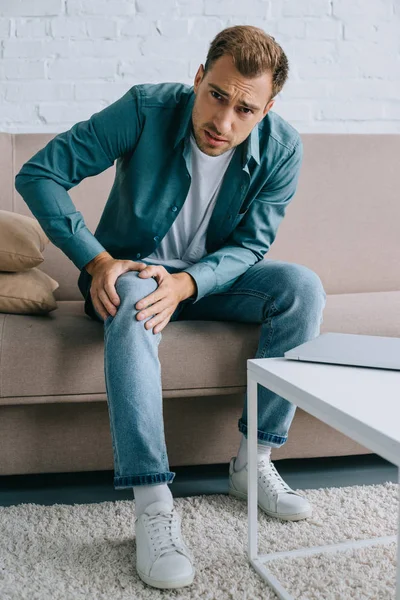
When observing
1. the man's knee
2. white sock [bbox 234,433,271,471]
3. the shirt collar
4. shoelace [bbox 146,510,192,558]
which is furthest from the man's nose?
Result: shoelace [bbox 146,510,192,558]

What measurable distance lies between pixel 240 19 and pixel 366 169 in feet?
2.60

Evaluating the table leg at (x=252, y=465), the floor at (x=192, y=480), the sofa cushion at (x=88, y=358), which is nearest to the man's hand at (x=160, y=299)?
the sofa cushion at (x=88, y=358)

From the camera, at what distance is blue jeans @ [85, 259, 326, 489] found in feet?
3.83

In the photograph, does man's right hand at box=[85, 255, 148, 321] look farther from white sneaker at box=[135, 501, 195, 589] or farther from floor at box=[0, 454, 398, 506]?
floor at box=[0, 454, 398, 506]

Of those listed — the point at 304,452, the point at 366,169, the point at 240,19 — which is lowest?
the point at 304,452

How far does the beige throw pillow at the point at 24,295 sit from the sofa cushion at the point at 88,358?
2 centimetres

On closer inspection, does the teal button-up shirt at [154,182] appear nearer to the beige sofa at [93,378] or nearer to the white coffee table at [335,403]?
the beige sofa at [93,378]

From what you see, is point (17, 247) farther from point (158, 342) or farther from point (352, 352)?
point (352, 352)

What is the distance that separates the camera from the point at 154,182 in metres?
1.50

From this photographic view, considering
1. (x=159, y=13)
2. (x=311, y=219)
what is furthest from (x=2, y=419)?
(x=159, y=13)

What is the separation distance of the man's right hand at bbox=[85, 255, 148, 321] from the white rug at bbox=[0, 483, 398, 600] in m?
0.41

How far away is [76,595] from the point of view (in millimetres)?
1057

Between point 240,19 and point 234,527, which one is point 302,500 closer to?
point 234,527

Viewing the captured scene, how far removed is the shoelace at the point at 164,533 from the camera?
111 cm
